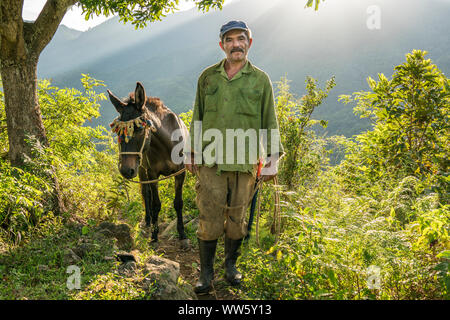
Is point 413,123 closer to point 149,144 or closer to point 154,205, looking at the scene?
point 149,144

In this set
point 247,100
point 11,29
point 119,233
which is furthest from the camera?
point 119,233

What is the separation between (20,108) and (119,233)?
2.38 meters

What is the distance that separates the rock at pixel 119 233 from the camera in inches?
159

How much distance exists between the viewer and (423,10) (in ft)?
443

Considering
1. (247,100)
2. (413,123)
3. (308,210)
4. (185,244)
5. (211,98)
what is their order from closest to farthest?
(308,210), (247,100), (211,98), (185,244), (413,123)

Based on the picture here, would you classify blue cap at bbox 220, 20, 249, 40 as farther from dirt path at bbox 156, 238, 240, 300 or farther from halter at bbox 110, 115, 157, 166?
dirt path at bbox 156, 238, 240, 300

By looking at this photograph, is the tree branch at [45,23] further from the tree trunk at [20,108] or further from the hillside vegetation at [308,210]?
the hillside vegetation at [308,210]

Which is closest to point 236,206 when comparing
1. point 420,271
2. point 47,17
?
point 420,271

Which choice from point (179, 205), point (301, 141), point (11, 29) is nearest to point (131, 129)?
point (179, 205)

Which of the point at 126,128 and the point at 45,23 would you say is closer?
the point at 126,128

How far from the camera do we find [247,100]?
321cm

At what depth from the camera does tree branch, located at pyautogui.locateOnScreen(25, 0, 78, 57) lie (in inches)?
174

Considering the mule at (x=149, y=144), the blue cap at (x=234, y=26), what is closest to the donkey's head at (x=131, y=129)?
the mule at (x=149, y=144)
